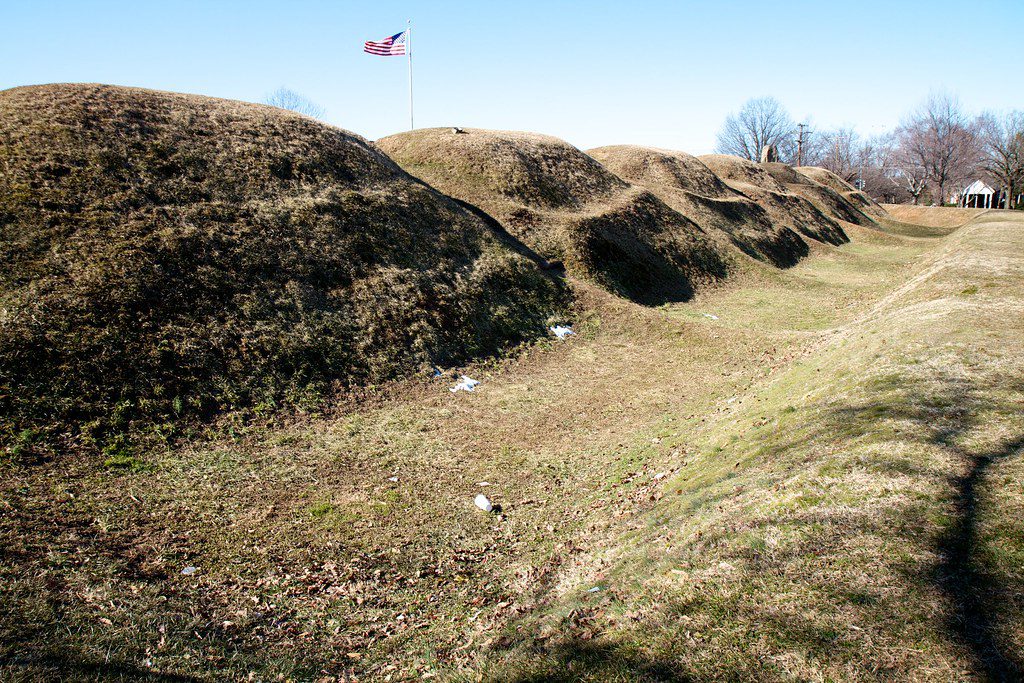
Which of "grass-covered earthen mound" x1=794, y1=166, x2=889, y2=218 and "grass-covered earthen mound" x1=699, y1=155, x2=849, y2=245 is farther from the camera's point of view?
"grass-covered earthen mound" x1=794, y1=166, x2=889, y2=218

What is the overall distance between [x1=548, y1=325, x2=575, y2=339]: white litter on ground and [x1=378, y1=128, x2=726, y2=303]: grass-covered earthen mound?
4.44m

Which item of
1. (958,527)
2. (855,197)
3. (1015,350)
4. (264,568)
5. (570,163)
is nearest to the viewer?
(958,527)

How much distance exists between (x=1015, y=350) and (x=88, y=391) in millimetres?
14166

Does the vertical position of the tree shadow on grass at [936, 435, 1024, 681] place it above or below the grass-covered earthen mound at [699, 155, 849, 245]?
below

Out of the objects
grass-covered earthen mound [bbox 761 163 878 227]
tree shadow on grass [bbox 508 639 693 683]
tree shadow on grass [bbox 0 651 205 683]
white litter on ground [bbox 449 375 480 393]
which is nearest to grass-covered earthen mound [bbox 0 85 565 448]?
white litter on ground [bbox 449 375 480 393]

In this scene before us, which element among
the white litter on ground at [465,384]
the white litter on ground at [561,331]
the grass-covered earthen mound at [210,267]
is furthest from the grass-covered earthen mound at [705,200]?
the white litter on ground at [465,384]

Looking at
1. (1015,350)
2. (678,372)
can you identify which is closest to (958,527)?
(1015,350)

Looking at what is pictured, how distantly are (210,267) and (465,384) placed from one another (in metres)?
5.97

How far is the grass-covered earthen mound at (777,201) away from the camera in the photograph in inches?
1582

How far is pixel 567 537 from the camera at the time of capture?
7332 millimetres

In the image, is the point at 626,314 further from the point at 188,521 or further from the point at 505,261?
the point at 188,521

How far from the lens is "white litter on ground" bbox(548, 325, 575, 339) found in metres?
16.8

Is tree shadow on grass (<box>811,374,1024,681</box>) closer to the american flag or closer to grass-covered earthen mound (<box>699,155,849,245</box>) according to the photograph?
the american flag

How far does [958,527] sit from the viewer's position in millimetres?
4918
